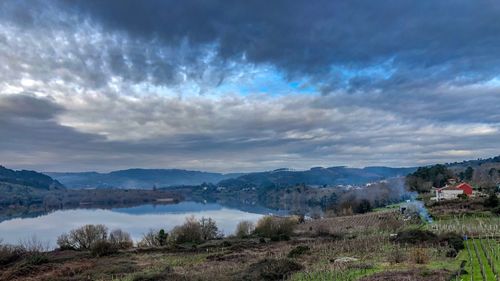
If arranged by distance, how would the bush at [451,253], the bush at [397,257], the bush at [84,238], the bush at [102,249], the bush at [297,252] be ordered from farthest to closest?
the bush at [84,238]
the bush at [102,249]
the bush at [297,252]
the bush at [451,253]
the bush at [397,257]

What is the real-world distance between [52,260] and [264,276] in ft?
95.3

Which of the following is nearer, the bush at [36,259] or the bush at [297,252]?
the bush at [297,252]

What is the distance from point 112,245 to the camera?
165 feet

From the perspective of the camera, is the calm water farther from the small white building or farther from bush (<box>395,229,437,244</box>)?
bush (<box>395,229,437,244</box>)

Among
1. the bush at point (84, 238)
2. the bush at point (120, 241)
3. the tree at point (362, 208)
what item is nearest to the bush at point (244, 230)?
the bush at point (120, 241)

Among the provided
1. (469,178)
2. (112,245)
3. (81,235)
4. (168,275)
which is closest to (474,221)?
(168,275)

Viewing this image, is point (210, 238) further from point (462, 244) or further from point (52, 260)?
point (462, 244)

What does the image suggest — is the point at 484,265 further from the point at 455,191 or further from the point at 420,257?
the point at 455,191

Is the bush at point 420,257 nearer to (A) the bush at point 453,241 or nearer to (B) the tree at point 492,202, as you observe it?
(A) the bush at point 453,241

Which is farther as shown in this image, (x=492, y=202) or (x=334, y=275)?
(x=492, y=202)

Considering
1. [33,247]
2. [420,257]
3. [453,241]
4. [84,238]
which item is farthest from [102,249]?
[453,241]

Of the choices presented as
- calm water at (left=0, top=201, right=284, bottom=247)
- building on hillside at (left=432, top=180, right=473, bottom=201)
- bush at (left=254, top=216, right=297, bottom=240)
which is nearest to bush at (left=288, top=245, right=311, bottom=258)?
bush at (left=254, top=216, right=297, bottom=240)

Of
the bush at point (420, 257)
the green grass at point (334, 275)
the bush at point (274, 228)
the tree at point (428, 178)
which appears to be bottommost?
the bush at point (274, 228)

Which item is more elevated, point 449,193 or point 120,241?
point 449,193
